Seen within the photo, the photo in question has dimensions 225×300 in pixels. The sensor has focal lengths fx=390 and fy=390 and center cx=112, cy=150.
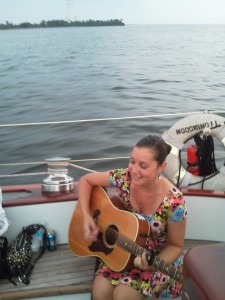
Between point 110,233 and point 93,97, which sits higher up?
point 110,233

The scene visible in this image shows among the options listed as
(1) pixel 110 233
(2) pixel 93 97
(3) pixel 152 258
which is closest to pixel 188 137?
(1) pixel 110 233

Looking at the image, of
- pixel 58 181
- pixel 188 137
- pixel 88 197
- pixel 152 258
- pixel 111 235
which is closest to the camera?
pixel 152 258

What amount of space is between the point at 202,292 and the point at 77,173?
6390 millimetres

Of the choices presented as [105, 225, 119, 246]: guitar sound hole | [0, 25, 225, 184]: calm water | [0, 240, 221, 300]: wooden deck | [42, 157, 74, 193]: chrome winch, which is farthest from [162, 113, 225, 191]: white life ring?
[0, 25, 225, 184]: calm water

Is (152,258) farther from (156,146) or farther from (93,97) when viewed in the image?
(93,97)

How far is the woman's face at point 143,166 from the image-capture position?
6.03ft

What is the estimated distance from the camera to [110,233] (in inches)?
80.7

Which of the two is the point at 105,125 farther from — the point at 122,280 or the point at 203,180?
the point at 122,280

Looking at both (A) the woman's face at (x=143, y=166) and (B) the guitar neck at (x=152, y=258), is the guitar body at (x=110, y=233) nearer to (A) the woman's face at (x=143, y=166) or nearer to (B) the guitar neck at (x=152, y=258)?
(B) the guitar neck at (x=152, y=258)

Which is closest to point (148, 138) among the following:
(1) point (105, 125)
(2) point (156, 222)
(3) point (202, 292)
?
(2) point (156, 222)

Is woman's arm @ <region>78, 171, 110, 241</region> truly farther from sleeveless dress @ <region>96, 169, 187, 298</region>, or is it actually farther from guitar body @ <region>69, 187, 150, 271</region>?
sleeveless dress @ <region>96, 169, 187, 298</region>

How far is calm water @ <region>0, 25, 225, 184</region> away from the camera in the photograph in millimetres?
8430

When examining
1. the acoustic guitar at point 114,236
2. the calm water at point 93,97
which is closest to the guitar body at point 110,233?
the acoustic guitar at point 114,236

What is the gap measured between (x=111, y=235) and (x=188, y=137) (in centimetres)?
112
